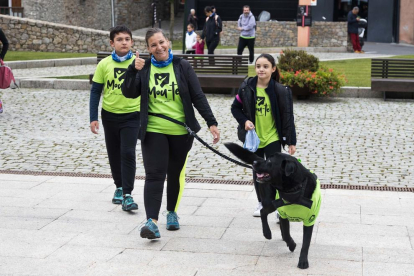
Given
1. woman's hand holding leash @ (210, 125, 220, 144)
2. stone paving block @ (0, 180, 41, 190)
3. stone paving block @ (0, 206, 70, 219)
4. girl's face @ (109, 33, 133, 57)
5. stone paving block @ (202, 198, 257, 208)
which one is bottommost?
stone paving block @ (202, 198, 257, 208)

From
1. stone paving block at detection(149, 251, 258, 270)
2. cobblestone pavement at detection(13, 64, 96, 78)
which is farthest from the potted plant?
stone paving block at detection(149, 251, 258, 270)

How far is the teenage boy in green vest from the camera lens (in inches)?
277

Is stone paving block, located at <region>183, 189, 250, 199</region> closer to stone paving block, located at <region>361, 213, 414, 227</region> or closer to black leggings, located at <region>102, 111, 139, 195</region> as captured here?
black leggings, located at <region>102, 111, 139, 195</region>

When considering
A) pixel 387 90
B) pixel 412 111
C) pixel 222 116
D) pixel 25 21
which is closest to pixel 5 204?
pixel 222 116

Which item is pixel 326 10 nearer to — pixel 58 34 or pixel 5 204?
pixel 58 34

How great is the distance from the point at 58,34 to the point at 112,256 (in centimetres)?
2109

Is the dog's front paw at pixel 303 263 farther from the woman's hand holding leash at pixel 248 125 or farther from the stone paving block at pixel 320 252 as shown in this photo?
the woman's hand holding leash at pixel 248 125

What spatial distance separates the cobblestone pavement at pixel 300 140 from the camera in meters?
9.09

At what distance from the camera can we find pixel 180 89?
598 cm

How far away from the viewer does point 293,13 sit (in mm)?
39156

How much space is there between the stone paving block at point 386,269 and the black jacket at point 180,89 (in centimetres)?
171

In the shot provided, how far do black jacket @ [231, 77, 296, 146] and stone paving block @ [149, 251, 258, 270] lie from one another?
1243mm

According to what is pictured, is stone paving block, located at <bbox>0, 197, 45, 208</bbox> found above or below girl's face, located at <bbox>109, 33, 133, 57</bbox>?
below

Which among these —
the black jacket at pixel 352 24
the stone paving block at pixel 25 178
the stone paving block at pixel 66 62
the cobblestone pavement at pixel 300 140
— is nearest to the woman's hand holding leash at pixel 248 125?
the cobblestone pavement at pixel 300 140
